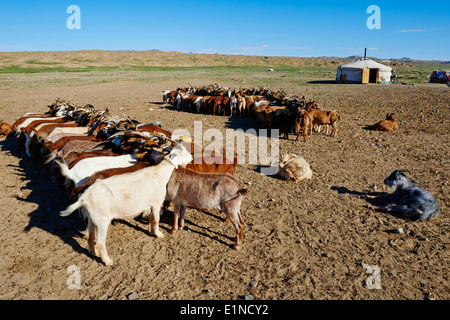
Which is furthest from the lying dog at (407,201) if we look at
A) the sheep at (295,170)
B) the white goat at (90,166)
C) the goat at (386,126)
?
the goat at (386,126)

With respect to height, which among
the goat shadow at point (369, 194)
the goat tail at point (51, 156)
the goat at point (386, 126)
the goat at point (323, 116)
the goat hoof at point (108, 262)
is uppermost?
the goat at point (323, 116)

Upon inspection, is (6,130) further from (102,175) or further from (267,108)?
(267,108)

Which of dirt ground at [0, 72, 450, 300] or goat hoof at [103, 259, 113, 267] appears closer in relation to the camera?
dirt ground at [0, 72, 450, 300]

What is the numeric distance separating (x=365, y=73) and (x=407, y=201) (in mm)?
33978

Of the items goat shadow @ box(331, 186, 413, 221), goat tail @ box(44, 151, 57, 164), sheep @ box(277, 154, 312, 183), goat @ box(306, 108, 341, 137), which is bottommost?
goat shadow @ box(331, 186, 413, 221)

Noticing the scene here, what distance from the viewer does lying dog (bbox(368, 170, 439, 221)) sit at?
598 centimetres

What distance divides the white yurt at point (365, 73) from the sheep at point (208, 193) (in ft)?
119

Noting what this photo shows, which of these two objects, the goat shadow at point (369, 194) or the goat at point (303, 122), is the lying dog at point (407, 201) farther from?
the goat at point (303, 122)

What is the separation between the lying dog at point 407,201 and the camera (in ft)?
19.6

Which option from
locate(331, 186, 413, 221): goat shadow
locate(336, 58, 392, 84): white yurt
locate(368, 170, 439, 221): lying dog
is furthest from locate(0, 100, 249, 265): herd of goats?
locate(336, 58, 392, 84): white yurt

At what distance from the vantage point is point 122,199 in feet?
15.1

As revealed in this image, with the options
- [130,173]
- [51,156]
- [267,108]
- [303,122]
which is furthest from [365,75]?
[130,173]

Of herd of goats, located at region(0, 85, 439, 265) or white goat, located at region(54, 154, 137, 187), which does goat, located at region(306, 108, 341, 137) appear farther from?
white goat, located at region(54, 154, 137, 187)

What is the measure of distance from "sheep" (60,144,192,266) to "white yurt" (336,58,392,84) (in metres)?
36.7
